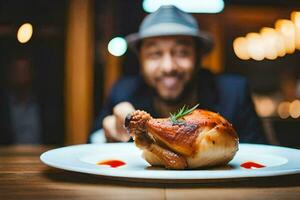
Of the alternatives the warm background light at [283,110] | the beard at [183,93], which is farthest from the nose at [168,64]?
the warm background light at [283,110]

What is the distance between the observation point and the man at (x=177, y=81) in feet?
12.1

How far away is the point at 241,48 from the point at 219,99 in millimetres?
4075

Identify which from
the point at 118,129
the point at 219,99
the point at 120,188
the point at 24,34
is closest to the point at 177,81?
the point at 219,99

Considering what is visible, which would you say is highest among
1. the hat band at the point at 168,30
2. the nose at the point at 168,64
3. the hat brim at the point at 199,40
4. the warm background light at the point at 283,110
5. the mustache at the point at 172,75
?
the hat band at the point at 168,30

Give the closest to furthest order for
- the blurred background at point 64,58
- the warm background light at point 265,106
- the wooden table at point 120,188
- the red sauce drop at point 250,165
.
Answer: the wooden table at point 120,188
the red sauce drop at point 250,165
the blurred background at point 64,58
the warm background light at point 265,106

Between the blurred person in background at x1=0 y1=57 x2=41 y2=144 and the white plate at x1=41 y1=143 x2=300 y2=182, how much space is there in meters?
4.25

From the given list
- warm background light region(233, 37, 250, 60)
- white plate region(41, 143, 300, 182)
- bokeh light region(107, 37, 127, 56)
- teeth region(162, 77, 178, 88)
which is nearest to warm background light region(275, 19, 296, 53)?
warm background light region(233, 37, 250, 60)

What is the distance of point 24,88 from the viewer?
6297 mm

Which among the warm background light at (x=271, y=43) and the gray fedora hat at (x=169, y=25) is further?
the warm background light at (x=271, y=43)

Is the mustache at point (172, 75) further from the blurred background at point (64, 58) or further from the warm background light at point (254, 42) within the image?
the warm background light at point (254, 42)

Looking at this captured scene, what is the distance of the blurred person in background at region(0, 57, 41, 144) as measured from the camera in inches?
224

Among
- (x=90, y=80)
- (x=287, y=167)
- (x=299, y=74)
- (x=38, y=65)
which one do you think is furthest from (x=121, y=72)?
(x=287, y=167)

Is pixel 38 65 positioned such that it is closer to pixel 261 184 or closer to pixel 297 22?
pixel 297 22

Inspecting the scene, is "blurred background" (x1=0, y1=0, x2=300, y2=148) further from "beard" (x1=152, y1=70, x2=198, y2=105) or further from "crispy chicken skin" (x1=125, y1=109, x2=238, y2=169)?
"crispy chicken skin" (x1=125, y1=109, x2=238, y2=169)
